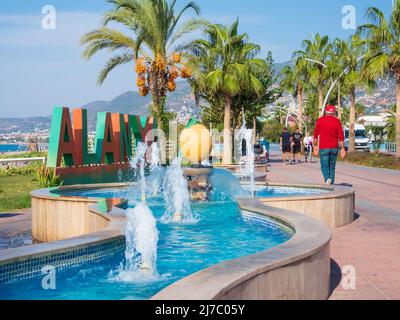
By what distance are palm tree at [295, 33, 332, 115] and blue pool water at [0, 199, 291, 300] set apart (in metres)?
36.5

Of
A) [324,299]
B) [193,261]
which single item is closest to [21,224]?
[193,261]

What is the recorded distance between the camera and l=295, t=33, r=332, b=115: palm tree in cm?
4609

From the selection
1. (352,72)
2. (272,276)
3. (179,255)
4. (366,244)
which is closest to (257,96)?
(352,72)

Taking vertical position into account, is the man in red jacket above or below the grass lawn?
above

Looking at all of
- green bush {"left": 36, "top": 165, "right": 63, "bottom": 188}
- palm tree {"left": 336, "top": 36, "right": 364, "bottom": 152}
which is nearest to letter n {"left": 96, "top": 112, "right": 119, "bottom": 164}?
green bush {"left": 36, "top": 165, "right": 63, "bottom": 188}

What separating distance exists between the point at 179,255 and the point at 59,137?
10368 millimetres

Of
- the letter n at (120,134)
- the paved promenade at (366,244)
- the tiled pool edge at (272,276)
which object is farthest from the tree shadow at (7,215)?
the letter n at (120,134)

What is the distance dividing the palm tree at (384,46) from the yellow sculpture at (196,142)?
16.8 m

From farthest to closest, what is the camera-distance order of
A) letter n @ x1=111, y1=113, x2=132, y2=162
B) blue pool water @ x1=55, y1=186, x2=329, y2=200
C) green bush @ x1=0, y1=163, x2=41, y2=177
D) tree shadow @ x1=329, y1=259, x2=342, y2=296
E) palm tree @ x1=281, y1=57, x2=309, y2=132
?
palm tree @ x1=281, y1=57, x2=309, y2=132 < green bush @ x1=0, y1=163, x2=41, y2=177 < letter n @ x1=111, y1=113, x2=132, y2=162 < blue pool water @ x1=55, y1=186, x2=329, y2=200 < tree shadow @ x1=329, y1=259, x2=342, y2=296

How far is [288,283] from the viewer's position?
491 cm

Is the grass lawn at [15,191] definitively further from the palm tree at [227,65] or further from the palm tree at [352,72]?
the palm tree at [352,72]

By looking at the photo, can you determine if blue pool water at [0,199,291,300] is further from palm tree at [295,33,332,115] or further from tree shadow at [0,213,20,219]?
palm tree at [295,33,332,115]

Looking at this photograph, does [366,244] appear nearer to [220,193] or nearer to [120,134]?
[220,193]

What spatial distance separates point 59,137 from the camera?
16484 millimetres
